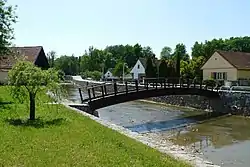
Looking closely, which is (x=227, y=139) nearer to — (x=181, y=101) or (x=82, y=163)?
(x=82, y=163)

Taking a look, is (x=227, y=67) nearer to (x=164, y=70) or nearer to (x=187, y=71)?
(x=164, y=70)

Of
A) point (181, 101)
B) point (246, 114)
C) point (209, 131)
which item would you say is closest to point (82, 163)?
point (209, 131)

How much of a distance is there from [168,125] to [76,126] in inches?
447

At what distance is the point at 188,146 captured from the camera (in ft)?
53.7

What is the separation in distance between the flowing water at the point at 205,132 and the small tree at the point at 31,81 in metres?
6.33

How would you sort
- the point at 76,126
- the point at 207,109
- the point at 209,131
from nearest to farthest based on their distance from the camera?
1. the point at 76,126
2. the point at 209,131
3. the point at 207,109

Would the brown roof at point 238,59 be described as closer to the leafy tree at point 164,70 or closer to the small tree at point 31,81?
the leafy tree at point 164,70

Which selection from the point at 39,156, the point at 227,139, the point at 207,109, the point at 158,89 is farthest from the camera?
the point at 207,109

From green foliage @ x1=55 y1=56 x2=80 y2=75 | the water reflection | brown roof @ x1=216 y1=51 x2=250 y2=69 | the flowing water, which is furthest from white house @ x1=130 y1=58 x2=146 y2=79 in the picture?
the water reflection

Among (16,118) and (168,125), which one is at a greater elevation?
(16,118)

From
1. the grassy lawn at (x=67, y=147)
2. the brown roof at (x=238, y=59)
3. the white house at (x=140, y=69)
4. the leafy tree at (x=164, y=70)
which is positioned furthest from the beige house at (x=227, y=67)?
the grassy lawn at (x=67, y=147)

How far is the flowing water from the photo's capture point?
574 inches

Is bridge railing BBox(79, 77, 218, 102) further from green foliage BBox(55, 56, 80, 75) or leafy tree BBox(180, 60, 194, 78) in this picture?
green foliage BBox(55, 56, 80, 75)

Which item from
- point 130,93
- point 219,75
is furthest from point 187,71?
point 130,93
